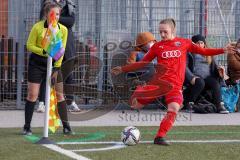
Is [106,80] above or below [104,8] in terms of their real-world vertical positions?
below

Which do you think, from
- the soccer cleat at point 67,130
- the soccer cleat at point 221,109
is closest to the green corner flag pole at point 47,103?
the soccer cleat at point 67,130

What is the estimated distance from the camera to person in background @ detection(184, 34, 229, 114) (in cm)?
1237

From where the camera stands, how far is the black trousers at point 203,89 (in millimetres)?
12344

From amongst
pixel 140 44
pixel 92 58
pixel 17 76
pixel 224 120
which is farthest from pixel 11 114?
pixel 224 120

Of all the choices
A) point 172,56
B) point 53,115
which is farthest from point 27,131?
point 172,56

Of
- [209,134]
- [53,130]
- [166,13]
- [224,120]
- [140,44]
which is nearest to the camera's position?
[53,130]

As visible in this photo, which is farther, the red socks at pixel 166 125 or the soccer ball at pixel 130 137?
the red socks at pixel 166 125

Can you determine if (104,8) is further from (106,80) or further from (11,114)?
(11,114)

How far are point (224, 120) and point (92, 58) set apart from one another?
126 inches

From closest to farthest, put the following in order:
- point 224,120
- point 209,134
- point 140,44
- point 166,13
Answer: point 209,134
point 224,120
point 140,44
point 166,13

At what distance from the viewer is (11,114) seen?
11.7 meters

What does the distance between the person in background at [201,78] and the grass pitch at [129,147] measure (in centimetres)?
262

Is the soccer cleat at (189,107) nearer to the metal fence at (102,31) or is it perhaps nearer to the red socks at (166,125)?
the metal fence at (102,31)

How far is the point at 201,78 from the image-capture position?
41.1 feet
